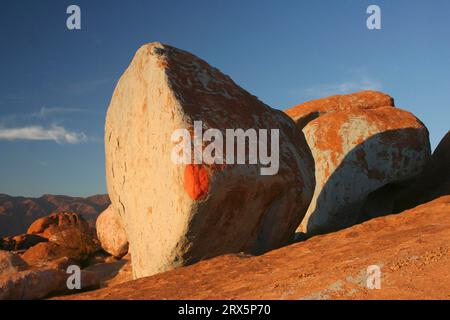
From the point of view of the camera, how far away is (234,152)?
544cm

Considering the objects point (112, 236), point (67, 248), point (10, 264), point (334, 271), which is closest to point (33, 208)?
point (67, 248)

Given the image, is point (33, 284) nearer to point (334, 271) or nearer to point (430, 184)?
point (334, 271)

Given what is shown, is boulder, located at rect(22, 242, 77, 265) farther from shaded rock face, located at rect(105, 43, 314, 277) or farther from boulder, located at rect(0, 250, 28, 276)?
shaded rock face, located at rect(105, 43, 314, 277)

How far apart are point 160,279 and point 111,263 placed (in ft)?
19.4

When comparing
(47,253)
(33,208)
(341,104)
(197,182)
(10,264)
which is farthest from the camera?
(33,208)

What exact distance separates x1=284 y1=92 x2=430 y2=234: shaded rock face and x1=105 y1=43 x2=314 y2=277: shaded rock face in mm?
2232

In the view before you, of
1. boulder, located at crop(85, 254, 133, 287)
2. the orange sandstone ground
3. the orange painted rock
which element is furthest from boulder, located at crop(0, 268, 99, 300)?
the orange painted rock

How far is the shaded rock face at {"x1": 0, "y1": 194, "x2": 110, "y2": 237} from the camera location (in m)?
34.8

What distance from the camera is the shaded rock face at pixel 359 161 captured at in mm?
8539

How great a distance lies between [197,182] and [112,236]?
6365 millimetres

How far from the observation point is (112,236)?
1081 centimetres

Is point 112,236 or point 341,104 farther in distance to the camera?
point 341,104
